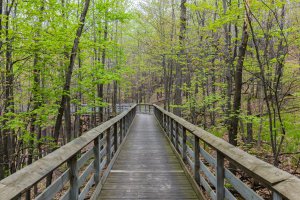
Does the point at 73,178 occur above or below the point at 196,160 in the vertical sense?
above

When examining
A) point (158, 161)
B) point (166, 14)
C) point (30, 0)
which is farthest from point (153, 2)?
point (158, 161)

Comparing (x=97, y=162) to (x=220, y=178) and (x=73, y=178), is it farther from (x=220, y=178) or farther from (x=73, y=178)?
(x=220, y=178)

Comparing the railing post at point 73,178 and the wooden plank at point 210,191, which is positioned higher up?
the railing post at point 73,178

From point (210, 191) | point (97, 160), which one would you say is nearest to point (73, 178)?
point (97, 160)

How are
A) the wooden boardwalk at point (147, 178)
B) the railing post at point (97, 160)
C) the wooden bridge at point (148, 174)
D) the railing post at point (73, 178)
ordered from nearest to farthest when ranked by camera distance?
the wooden bridge at point (148, 174) → the railing post at point (73, 178) → the wooden boardwalk at point (147, 178) → the railing post at point (97, 160)

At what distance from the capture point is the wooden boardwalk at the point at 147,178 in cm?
440

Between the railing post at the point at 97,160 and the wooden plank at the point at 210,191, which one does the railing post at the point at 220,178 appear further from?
the railing post at the point at 97,160

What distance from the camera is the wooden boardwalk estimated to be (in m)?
4.40

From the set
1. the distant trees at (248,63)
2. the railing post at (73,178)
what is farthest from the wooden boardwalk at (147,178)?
the distant trees at (248,63)

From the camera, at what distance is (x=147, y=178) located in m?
5.33

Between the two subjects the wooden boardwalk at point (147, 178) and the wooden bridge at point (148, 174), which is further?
the wooden boardwalk at point (147, 178)

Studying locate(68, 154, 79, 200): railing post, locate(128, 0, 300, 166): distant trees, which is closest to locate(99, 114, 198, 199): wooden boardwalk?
locate(68, 154, 79, 200): railing post

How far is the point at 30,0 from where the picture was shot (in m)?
8.92

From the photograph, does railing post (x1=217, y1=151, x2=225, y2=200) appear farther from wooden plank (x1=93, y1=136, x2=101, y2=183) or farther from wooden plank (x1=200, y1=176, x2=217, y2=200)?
wooden plank (x1=93, y1=136, x2=101, y2=183)
